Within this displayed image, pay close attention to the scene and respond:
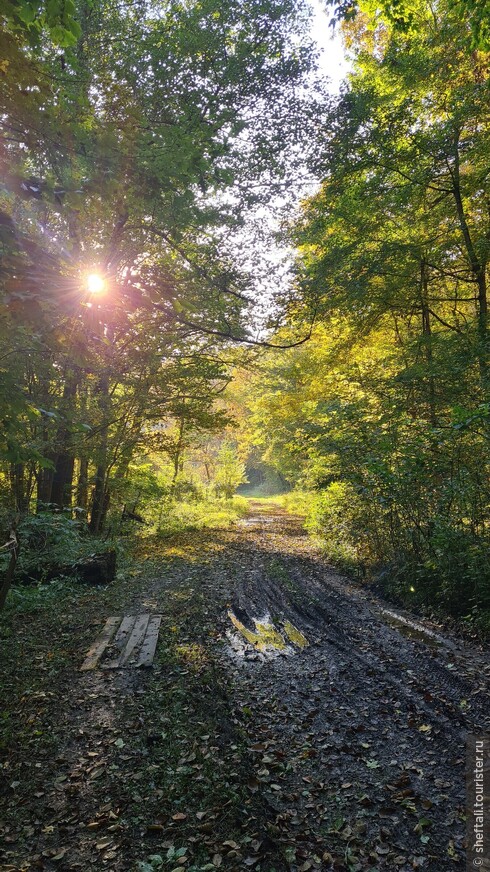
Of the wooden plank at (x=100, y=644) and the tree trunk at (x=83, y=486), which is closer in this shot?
the wooden plank at (x=100, y=644)

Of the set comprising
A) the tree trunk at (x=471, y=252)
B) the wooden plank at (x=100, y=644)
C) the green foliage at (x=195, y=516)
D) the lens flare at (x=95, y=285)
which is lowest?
the wooden plank at (x=100, y=644)

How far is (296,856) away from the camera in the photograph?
298cm

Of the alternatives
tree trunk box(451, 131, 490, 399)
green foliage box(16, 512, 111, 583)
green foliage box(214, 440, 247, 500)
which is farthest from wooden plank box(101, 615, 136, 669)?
green foliage box(214, 440, 247, 500)

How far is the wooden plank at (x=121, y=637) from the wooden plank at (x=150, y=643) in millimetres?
291

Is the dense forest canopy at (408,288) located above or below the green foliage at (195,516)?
above

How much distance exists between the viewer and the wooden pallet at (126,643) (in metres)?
5.79

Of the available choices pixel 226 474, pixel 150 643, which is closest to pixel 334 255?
pixel 150 643

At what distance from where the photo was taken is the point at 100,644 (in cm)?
631

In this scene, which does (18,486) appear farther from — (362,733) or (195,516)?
(195,516)

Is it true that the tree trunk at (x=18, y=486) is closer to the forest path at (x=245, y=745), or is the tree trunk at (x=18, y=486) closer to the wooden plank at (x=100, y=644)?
the forest path at (x=245, y=745)

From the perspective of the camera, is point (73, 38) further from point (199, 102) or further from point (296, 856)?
point (199, 102)

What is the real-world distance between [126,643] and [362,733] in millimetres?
3552

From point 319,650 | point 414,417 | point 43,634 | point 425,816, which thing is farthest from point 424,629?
point 43,634

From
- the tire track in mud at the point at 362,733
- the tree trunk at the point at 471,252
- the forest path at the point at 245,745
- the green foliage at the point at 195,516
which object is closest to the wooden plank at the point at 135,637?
the forest path at the point at 245,745
